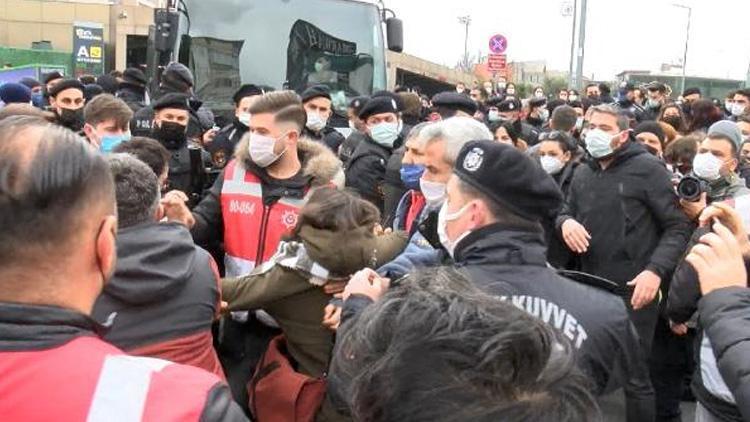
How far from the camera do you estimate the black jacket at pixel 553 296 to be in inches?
89.6

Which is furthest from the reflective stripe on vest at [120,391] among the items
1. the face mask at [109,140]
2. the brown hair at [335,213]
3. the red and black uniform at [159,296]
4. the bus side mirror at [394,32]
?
the bus side mirror at [394,32]

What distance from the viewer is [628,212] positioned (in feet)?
16.0

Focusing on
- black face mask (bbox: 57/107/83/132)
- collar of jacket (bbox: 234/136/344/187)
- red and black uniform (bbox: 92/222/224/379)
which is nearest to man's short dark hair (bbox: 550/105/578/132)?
collar of jacket (bbox: 234/136/344/187)

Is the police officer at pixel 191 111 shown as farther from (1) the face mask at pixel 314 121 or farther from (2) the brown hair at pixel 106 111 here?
(1) the face mask at pixel 314 121

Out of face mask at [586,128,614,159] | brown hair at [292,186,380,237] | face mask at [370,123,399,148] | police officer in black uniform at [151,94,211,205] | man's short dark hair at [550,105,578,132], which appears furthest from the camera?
man's short dark hair at [550,105,578,132]

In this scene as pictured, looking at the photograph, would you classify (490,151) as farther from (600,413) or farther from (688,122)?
(688,122)

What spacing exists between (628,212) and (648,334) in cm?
76

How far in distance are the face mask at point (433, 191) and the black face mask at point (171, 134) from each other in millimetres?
2179

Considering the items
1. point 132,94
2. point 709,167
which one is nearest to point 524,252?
point 709,167

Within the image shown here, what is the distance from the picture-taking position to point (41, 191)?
4.73 feet

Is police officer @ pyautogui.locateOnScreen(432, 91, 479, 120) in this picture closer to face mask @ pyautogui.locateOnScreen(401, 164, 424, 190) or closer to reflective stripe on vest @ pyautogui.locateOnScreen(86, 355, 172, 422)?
face mask @ pyautogui.locateOnScreen(401, 164, 424, 190)

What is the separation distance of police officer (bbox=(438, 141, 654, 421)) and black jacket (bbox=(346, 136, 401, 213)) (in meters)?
3.07

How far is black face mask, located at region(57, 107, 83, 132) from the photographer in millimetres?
6153

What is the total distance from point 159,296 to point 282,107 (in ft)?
6.15
